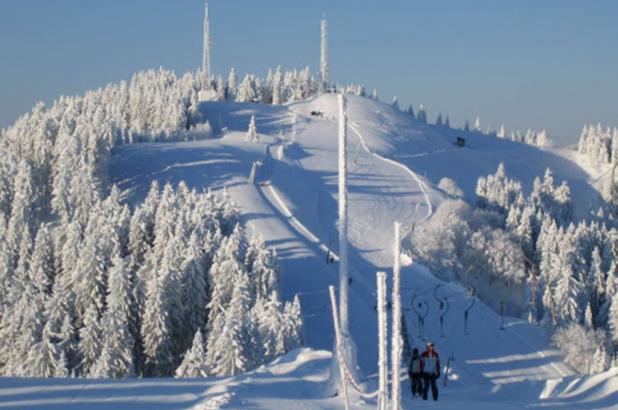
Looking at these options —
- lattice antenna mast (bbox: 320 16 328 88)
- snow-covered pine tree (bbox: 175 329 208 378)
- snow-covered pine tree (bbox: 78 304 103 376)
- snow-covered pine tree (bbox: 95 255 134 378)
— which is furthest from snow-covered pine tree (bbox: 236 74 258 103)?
snow-covered pine tree (bbox: 175 329 208 378)

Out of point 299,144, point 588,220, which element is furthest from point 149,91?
point 588,220

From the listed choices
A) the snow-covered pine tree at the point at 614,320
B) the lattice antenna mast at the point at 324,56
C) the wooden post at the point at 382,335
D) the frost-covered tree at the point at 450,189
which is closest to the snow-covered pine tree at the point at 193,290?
the snow-covered pine tree at the point at 614,320

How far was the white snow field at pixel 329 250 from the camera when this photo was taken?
13703mm

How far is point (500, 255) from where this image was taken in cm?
7400

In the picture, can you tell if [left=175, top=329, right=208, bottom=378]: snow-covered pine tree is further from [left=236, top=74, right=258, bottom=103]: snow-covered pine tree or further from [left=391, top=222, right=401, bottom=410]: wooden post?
[left=236, top=74, right=258, bottom=103]: snow-covered pine tree

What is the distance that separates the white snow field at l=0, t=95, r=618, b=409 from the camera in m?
13.7

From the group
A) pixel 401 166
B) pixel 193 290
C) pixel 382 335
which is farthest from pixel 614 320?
pixel 382 335

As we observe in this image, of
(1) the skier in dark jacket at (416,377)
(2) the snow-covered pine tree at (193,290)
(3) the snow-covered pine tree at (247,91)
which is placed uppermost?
(3) the snow-covered pine tree at (247,91)

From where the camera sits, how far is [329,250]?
60.4m

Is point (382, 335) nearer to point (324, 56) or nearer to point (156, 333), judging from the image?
point (156, 333)

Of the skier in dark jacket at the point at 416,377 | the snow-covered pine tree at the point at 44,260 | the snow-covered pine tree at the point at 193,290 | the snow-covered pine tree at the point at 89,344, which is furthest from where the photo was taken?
the snow-covered pine tree at the point at 44,260

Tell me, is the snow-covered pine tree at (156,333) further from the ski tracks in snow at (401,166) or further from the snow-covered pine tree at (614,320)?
the ski tracks in snow at (401,166)

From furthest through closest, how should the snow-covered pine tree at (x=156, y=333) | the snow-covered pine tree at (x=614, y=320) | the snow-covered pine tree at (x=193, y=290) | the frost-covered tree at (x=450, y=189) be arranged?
the frost-covered tree at (x=450, y=189) < the snow-covered pine tree at (x=614, y=320) < the snow-covered pine tree at (x=193, y=290) < the snow-covered pine tree at (x=156, y=333)

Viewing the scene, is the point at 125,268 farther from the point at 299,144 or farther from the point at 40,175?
the point at 299,144
